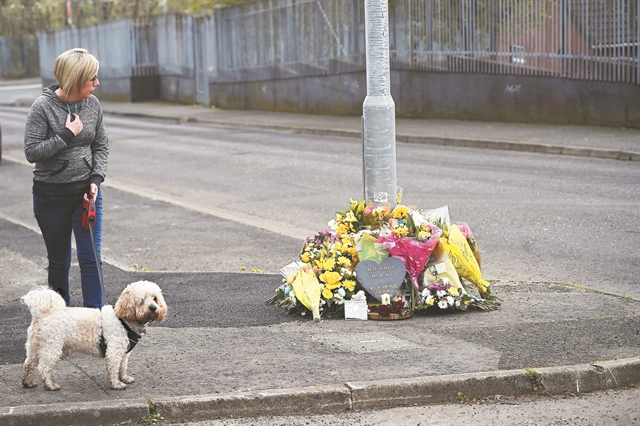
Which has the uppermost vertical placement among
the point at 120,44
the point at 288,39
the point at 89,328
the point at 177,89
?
the point at 120,44

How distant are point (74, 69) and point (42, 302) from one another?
65.4 inches

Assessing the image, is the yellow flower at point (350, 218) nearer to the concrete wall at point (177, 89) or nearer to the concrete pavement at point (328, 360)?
the concrete pavement at point (328, 360)

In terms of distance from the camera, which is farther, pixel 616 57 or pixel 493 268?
pixel 616 57

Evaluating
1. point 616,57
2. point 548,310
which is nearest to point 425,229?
point 548,310

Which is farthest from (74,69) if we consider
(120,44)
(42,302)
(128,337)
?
(120,44)

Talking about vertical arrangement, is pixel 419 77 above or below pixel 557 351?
above

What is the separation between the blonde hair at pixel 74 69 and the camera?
20.6 ft

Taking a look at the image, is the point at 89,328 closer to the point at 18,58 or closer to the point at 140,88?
the point at 140,88

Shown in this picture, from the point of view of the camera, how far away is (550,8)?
2202 cm

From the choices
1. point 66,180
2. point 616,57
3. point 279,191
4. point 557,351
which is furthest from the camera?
point 616,57

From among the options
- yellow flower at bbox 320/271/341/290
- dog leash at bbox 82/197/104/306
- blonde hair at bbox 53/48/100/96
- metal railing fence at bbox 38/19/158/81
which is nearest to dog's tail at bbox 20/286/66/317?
dog leash at bbox 82/197/104/306

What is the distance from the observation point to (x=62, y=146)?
6.34m

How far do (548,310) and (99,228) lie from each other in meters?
3.21

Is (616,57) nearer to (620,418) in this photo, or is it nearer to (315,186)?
(315,186)
